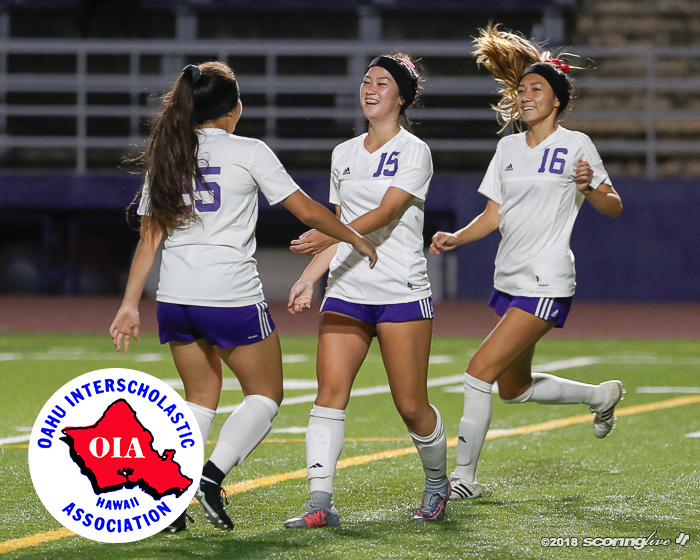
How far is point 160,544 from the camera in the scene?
4680 mm

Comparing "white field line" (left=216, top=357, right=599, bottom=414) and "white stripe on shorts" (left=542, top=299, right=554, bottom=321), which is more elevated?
"white stripe on shorts" (left=542, top=299, right=554, bottom=321)

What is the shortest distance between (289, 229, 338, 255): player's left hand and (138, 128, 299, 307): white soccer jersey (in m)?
0.27

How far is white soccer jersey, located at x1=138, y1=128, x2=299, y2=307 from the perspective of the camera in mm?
4688

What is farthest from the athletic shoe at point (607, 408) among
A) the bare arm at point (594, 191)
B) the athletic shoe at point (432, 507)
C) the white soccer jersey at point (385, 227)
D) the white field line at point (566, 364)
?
the white field line at point (566, 364)

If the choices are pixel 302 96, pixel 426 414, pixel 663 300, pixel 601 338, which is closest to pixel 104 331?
pixel 601 338

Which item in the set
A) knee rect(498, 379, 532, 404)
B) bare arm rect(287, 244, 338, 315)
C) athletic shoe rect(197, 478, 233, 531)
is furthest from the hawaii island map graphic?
knee rect(498, 379, 532, 404)

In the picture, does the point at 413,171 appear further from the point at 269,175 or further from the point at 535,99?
the point at 535,99

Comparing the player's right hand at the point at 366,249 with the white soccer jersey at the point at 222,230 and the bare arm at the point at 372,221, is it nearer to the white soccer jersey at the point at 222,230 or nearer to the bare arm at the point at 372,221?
the bare arm at the point at 372,221

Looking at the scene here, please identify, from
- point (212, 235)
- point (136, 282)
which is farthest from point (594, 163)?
point (136, 282)

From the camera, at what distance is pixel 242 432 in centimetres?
482

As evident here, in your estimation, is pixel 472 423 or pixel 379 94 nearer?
pixel 379 94

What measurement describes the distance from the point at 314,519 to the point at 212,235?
1276 millimetres

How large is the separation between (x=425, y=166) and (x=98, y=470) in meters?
1.93

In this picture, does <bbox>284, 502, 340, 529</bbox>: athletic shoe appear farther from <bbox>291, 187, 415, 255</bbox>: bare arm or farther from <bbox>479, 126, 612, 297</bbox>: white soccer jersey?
<bbox>479, 126, 612, 297</bbox>: white soccer jersey
